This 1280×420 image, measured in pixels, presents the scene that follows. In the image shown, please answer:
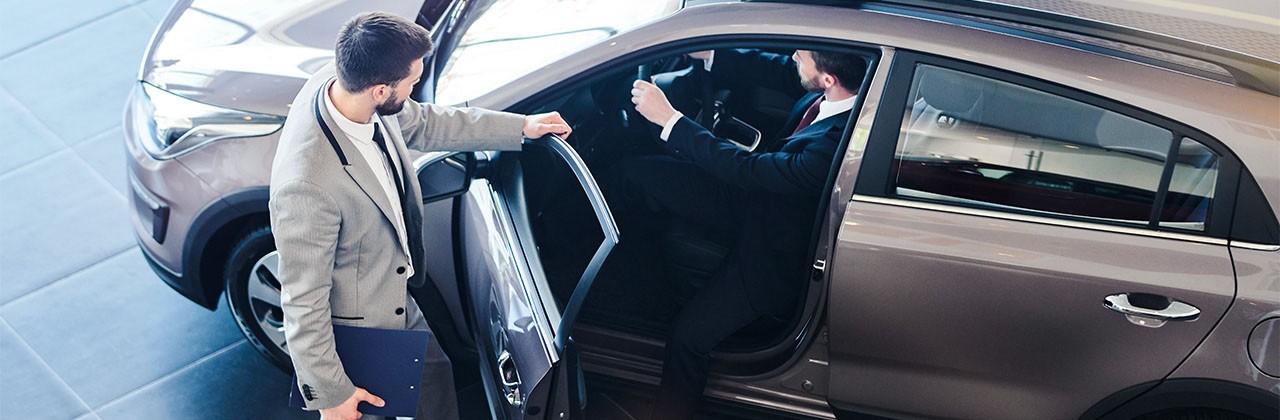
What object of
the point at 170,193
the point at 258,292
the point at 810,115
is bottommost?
the point at 258,292

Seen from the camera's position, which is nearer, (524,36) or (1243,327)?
(1243,327)

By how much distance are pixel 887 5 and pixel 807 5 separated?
0.19 meters

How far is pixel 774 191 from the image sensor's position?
2893 millimetres

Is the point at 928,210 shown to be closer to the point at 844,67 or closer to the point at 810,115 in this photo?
the point at 844,67

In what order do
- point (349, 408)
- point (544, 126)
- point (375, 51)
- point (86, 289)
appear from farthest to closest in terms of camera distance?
point (86, 289)
point (544, 126)
point (349, 408)
point (375, 51)

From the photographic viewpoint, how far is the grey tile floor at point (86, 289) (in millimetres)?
3559

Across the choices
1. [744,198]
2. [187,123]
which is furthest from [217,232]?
[744,198]

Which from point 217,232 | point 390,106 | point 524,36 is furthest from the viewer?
point 217,232

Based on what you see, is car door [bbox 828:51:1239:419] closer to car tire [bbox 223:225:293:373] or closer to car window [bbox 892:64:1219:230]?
car window [bbox 892:64:1219:230]

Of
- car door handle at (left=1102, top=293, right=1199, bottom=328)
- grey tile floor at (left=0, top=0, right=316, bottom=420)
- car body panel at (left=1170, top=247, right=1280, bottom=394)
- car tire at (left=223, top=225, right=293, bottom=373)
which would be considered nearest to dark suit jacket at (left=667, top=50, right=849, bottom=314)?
car door handle at (left=1102, top=293, right=1199, bottom=328)

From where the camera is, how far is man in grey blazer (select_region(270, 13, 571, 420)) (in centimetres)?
229

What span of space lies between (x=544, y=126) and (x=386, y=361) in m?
0.68

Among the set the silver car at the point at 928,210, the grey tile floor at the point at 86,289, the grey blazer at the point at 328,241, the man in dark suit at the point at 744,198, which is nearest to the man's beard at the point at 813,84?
the man in dark suit at the point at 744,198

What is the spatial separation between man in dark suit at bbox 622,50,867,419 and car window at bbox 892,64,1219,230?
0.82ft
